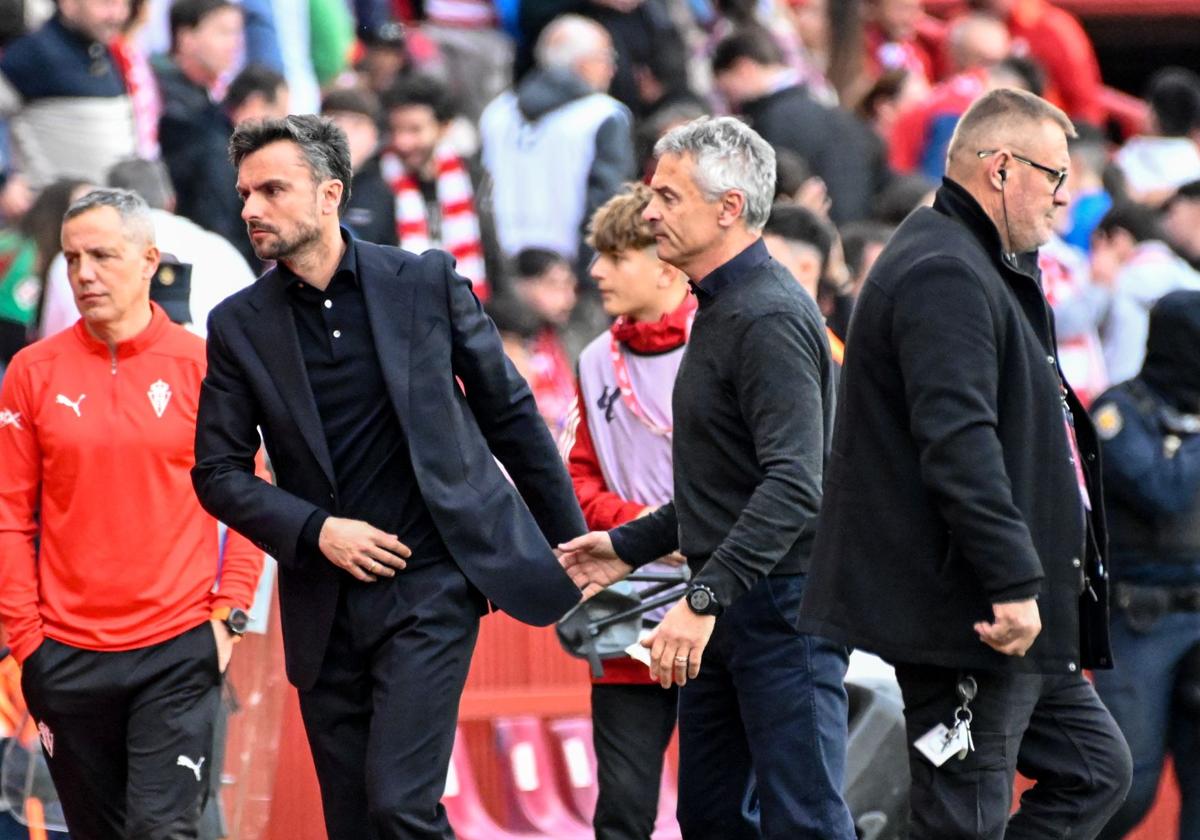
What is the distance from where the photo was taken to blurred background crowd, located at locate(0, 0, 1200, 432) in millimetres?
10250

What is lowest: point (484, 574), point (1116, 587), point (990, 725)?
point (1116, 587)

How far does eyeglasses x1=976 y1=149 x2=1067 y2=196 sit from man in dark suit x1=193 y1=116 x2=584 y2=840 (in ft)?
4.68

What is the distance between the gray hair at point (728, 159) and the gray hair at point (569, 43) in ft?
18.9

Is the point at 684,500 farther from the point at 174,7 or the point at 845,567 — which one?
the point at 174,7

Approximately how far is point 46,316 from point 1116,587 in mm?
4086

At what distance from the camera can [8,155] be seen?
36.7ft

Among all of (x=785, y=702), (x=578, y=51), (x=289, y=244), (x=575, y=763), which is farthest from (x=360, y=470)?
(x=578, y=51)

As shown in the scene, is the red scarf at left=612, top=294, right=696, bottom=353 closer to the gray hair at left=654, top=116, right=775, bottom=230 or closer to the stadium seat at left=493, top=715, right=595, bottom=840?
the gray hair at left=654, top=116, right=775, bottom=230

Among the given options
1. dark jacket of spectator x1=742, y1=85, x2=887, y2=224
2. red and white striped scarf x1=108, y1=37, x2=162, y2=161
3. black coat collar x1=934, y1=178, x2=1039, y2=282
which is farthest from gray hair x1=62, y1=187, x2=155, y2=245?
dark jacket of spectator x1=742, y1=85, x2=887, y2=224

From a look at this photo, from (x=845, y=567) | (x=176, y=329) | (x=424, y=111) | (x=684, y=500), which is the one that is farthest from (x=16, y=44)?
(x=845, y=567)

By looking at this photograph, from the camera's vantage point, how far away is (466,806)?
29.1 feet

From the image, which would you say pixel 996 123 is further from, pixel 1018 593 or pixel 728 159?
pixel 1018 593

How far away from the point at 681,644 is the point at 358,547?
2.87ft

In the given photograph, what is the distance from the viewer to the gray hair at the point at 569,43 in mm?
12203
